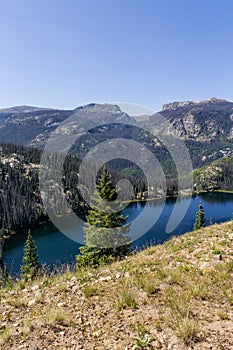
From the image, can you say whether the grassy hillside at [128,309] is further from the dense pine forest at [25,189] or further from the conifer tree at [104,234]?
the dense pine forest at [25,189]

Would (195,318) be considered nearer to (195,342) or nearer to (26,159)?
(195,342)

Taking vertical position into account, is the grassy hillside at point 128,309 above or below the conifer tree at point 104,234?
above

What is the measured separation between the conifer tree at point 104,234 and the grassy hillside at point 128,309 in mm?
13000

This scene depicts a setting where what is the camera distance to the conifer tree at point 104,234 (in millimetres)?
20422

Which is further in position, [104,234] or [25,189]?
[25,189]

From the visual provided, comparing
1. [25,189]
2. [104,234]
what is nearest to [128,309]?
[104,234]

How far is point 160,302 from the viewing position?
5.38m

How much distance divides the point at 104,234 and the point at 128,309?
16.0 metres

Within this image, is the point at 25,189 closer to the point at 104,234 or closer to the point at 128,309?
the point at 104,234

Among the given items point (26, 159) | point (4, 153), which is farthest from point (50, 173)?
point (4, 153)

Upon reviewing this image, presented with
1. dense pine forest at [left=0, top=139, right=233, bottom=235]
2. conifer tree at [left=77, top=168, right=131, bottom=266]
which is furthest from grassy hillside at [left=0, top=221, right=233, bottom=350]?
dense pine forest at [left=0, top=139, right=233, bottom=235]

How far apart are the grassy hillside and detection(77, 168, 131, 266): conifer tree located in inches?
512

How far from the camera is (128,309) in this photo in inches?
206

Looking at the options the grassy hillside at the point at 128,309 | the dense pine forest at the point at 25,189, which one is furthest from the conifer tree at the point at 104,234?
the dense pine forest at the point at 25,189
